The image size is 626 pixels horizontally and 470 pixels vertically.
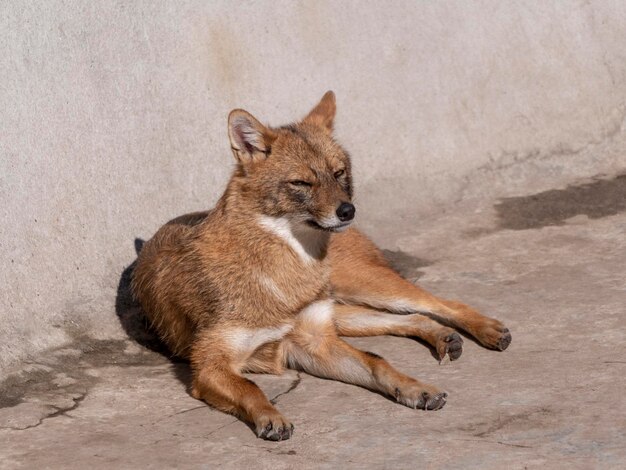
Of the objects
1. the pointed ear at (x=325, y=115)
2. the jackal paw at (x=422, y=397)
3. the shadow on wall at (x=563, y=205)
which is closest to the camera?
the jackal paw at (x=422, y=397)

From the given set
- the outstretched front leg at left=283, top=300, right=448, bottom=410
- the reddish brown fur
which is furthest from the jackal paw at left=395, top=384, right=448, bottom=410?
the reddish brown fur

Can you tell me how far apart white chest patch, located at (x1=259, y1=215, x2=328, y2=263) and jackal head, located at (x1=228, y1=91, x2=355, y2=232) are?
41 mm

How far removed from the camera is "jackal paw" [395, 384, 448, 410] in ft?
19.0

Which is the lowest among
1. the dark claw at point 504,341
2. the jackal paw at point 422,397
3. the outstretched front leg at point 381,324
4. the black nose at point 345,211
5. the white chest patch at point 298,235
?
the jackal paw at point 422,397

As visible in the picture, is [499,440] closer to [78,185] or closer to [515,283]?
[515,283]

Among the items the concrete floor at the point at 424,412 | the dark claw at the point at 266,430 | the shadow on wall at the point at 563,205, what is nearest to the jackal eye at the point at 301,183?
the concrete floor at the point at 424,412

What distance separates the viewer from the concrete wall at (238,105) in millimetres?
7461

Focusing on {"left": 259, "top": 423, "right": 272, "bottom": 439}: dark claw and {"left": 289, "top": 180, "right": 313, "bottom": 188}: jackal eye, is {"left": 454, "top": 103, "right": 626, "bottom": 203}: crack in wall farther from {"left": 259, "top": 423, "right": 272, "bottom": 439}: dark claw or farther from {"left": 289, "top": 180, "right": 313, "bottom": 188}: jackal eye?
{"left": 259, "top": 423, "right": 272, "bottom": 439}: dark claw

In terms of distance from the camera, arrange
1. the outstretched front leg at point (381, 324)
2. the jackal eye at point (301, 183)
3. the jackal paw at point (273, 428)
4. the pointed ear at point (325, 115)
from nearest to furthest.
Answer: the jackal paw at point (273, 428), the jackal eye at point (301, 183), the outstretched front leg at point (381, 324), the pointed ear at point (325, 115)

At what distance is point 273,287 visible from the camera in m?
6.44

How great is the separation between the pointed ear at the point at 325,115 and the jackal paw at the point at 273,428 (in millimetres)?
2061

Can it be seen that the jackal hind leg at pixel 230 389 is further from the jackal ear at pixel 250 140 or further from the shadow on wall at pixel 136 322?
the jackal ear at pixel 250 140

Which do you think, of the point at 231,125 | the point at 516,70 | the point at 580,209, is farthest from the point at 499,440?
the point at 516,70

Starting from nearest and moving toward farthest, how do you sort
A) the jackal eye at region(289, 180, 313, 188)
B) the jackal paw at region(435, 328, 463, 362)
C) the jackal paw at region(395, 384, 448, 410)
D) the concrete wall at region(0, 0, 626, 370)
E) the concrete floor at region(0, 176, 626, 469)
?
the concrete floor at region(0, 176, 626, 469)
the jackal paw at region(395, 384, 448, 410)
the jackal eye at region(289, 180, 313, 188)
the jackal paw at region(435, 328, 463, 362)
the concrete wall at region(0, 0, 626, 370)
